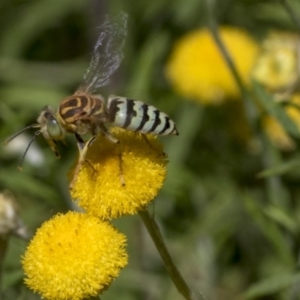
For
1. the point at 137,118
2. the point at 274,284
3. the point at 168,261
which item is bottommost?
the point at 274,284

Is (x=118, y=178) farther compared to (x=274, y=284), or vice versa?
(x=274, y=284)

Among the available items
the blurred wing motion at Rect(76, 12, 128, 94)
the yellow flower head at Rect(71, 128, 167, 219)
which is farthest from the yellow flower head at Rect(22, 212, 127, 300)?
the blurred wing motion at Rect(76, 12, 128, 94)

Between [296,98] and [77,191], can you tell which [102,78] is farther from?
[296,98]

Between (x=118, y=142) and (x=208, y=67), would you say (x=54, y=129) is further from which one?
(x=208, y=67)

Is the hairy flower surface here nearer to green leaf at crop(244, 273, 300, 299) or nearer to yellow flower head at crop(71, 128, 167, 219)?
yellow flower head at crop(71, 128, 167, 219)

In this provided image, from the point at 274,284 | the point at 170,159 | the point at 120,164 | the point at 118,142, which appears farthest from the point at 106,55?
the point at 170,159

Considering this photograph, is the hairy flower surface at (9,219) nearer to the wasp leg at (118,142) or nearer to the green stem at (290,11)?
the wasp leg at (118,142)

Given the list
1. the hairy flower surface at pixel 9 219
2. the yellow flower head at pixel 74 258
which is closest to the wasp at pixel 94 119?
the yellow flower head at pixel 74 258
